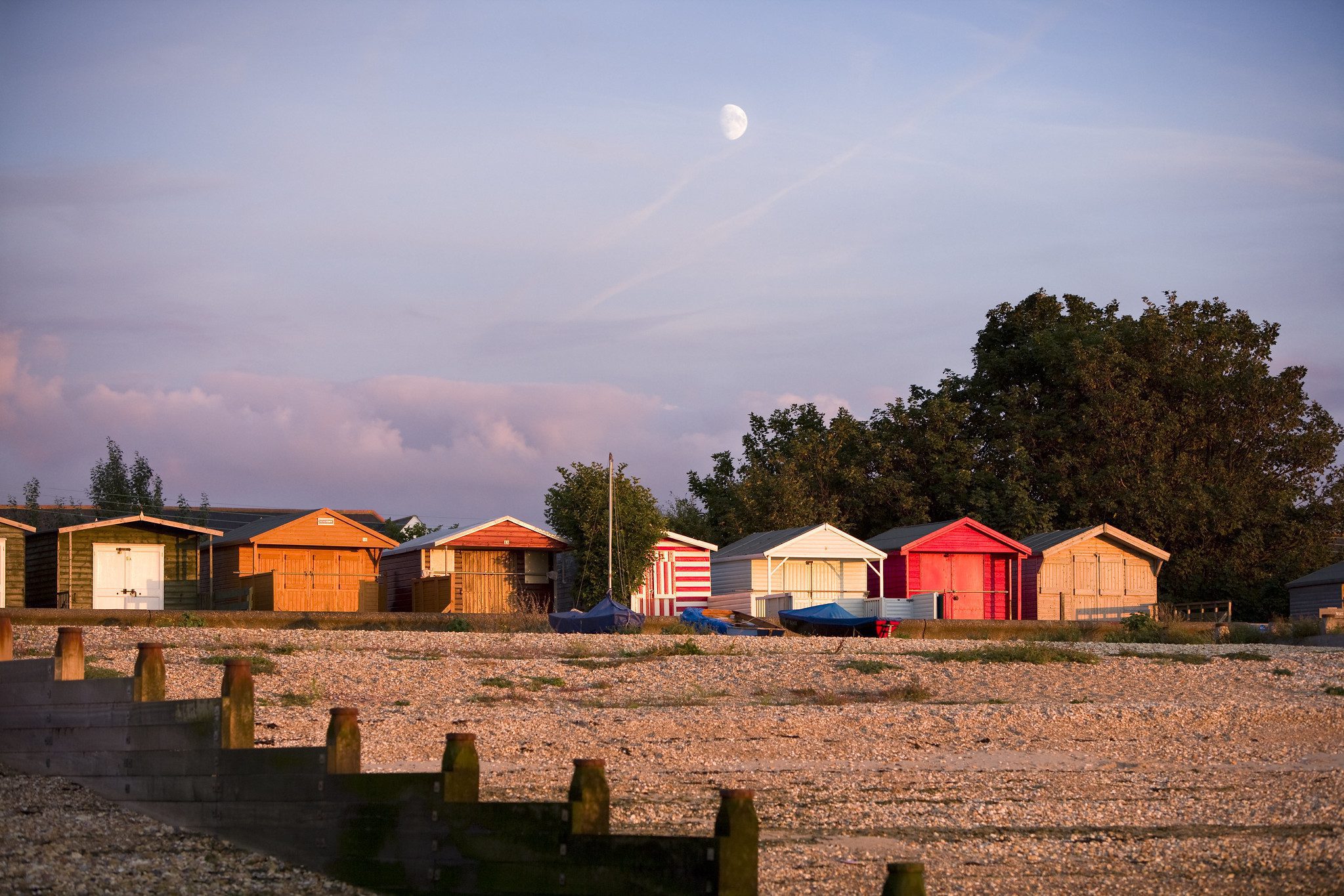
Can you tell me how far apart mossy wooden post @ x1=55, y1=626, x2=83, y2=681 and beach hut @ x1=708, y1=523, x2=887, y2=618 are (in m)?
27.1

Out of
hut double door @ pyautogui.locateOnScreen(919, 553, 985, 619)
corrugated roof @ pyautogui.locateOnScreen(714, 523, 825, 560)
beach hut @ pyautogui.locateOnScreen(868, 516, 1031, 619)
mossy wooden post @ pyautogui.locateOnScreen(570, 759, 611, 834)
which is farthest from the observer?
hut double door @ pyautogui.locateOnScreen(919, 553, 985, 619)

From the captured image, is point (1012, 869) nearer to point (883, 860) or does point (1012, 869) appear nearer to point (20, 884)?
point (883, 860)

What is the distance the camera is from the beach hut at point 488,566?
37.0m

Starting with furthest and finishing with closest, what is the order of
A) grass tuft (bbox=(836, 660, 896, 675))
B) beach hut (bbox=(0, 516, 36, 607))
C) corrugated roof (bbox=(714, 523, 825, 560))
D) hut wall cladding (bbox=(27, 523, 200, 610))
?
corrugated roof (bbox=(714, 523, 825, 560)), hut wall cladding (bbox=(27, 523, 200, 610)), beach hut (bbox=(0, 516, 36, 607)), grass tuft (bbox=(836, 660, 896, 675))

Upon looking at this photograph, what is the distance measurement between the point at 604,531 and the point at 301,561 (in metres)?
8.25

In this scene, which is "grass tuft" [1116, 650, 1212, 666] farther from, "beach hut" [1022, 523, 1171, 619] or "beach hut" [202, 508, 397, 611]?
"beach hut" [202, 508, 397, 611]

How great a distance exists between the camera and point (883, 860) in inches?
336

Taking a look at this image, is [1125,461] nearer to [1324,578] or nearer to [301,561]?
[1324,578]

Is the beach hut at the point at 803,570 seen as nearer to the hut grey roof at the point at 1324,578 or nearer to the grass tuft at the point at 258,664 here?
the hut grey roof at the point at 1324,578

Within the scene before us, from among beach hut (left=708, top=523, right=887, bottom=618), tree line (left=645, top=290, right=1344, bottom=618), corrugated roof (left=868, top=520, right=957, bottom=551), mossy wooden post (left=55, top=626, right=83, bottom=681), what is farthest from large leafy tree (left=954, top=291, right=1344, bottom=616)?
mossy wooden post (left=55, top=626, right=83, bottom=681)

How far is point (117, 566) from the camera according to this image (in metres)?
33.8

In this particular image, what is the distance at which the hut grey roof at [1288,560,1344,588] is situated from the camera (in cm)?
3969

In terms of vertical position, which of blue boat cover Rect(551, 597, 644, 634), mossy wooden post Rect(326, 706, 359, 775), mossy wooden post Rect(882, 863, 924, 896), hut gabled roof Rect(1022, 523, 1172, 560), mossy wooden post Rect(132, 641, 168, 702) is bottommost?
blue boat cover Rect(551, 597, 644, 634)

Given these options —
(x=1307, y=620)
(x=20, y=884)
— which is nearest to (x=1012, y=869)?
(x=20, y=884)
